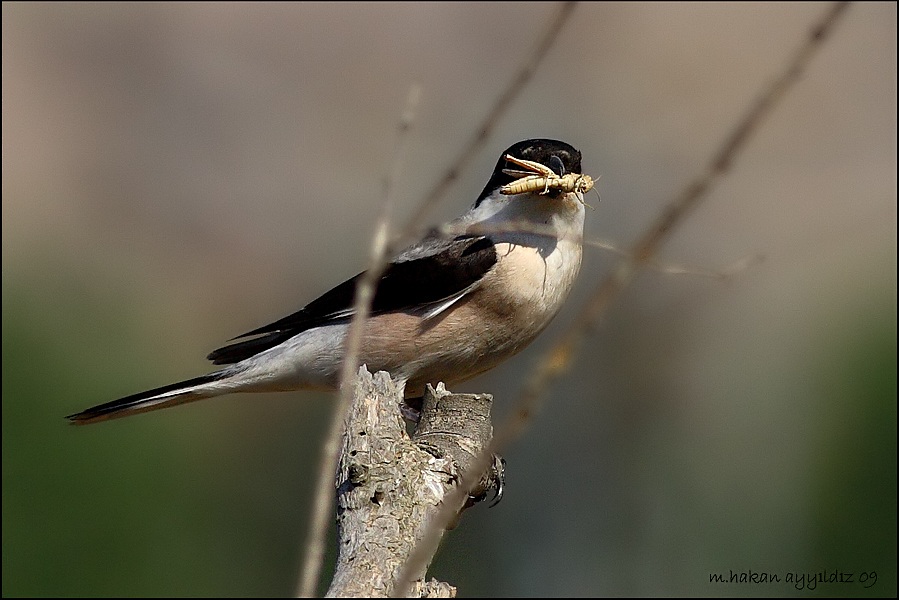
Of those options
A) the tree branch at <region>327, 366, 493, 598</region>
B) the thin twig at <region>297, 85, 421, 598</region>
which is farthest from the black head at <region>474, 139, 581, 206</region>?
the thin twig at <region>297, 85, 421, 598</region>

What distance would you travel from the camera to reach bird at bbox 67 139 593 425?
3.89 meters

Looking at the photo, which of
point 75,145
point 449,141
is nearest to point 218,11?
point 75,145

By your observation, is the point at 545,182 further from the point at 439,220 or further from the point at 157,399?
the point at 439,220

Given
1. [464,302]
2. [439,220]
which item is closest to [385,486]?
[464,302]

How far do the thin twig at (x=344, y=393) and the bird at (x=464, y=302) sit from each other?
2.04 metres

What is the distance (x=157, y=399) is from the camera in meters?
4.06

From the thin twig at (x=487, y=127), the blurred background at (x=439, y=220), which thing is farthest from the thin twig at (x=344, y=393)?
the blurred background at (x=439, y=220)

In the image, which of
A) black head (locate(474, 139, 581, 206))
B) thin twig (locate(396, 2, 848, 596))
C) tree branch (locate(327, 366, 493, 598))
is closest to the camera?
thin twig (locate(396, 2, 848, 596))

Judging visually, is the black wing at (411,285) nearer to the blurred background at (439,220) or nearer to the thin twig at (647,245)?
the blurred background at (439,220)

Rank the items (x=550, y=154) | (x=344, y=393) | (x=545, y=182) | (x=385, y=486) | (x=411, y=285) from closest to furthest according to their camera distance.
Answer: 1. (x=344, y=393)
2. (x=385, y=486)
3. (x=545, y=182)
4. (x=550, y=154)
5. (x=411, y=285)

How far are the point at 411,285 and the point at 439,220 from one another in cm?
238

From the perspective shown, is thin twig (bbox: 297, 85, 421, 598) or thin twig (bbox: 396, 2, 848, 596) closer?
thin twig (bbox: 396, 2, 848, 596)

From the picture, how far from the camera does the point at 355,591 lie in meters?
2.10

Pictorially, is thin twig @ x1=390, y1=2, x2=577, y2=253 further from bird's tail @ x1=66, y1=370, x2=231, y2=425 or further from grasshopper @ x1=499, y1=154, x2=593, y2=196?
bird's tail @ x1=66, y1=370, x2=231, y2=425
